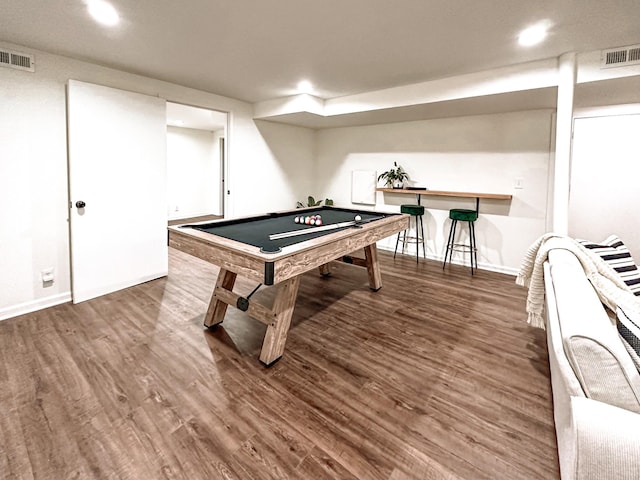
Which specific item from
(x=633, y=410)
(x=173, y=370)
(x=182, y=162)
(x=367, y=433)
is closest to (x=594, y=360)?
(x=633, y=410)

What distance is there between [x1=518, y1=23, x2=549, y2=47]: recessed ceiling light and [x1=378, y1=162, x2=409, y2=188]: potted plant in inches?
101

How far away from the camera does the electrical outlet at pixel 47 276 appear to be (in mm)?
3143

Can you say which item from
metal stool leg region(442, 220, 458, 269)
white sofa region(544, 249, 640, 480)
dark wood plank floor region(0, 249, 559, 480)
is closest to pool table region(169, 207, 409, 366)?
dark wood plank floor region(0, 249, 559, 480)

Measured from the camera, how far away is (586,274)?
6.19 feet

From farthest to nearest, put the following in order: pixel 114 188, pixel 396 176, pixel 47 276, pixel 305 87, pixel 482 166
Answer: pixel 396 176
pixel 482 166
pixel 305 87
pixel 114 188
pixel 47 276

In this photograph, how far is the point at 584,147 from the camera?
4055 millimetres

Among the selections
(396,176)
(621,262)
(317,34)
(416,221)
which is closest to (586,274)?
(621,262)

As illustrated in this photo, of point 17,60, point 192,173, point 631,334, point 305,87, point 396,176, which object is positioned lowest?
point 631,334

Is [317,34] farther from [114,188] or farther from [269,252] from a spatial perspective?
[114,188]

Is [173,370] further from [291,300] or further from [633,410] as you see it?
[633,410]

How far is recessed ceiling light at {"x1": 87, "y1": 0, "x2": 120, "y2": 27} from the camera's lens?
2.16m

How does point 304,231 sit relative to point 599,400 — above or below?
above

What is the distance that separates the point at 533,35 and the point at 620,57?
89 cm

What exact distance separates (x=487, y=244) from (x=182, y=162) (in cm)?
711
